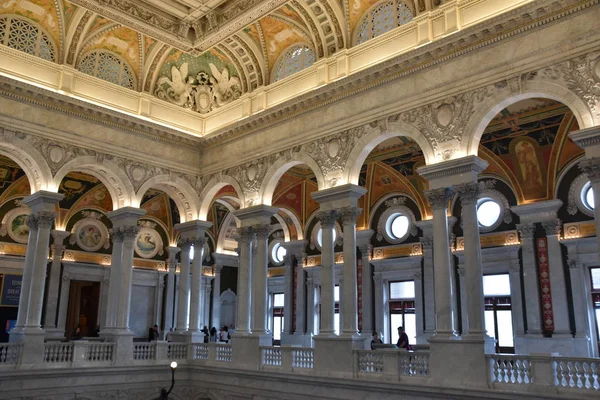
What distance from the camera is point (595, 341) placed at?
1525cm

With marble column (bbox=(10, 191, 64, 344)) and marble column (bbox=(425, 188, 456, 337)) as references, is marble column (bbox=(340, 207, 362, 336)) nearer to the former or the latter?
marble column (bbox=(425, 188, 456, 337))

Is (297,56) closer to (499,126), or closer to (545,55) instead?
(499,126)

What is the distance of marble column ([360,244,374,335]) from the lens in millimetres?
19750

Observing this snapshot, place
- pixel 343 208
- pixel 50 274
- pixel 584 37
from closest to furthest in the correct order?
pixel 584 37
pixel 343 208
pixel 50 274

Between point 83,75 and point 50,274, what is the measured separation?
8136 mm

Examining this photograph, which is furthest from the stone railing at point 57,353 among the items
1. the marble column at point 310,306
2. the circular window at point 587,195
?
the circular window at point 587,195

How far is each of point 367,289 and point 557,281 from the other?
647 centimetres

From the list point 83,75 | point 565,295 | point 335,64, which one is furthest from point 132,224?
point 565,295

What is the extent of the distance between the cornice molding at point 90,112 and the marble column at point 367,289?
6957 millimetres

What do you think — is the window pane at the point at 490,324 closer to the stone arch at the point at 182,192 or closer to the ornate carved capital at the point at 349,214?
the ornate carved capital at the point at 349,214

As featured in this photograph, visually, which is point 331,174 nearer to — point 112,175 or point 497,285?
point 497,285

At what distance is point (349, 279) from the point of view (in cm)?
1421

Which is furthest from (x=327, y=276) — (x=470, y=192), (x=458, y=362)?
(x=470, y=192)

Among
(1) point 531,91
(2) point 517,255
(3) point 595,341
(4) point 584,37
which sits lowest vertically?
(3) point 595,341
